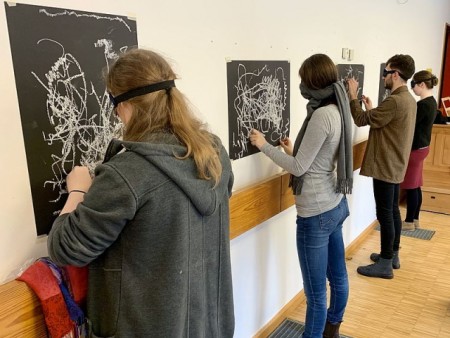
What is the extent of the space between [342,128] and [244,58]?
0.57 m

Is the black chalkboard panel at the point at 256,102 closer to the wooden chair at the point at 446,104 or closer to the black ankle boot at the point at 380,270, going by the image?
the black ankle boot at the point at 380,270

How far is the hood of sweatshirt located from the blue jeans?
3.29ft

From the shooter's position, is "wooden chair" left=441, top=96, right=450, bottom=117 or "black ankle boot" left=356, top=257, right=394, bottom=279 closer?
"black ankle boot" left=356, top=257, right=394, bottom=279

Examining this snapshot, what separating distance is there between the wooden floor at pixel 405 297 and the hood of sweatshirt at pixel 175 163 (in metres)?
1.85

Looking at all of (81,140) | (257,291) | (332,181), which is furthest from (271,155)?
(81,140)

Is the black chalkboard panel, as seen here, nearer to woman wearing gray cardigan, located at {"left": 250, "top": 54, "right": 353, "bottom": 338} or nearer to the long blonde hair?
woman wearing gray cardigan, located at {"left": 250, "top": 54, "right": 353, "bottom": 338}

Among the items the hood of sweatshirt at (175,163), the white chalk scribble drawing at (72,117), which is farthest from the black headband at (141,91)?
the white chalk scribble drawing at (72,117)

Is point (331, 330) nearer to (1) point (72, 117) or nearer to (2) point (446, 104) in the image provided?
(1) point (72, 117)

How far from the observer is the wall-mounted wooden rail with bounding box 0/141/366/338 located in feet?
3.46

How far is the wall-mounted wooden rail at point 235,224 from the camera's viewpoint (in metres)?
1.05

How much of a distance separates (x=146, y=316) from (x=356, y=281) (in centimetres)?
244

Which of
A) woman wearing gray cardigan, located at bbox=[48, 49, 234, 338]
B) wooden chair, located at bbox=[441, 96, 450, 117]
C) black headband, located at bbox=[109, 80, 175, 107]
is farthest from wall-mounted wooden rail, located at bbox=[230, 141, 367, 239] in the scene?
wooden chair, located at bbox=[441, 96, 450, 117]

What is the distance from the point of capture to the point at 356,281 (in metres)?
3.09

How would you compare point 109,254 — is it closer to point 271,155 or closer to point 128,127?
point 128,127
